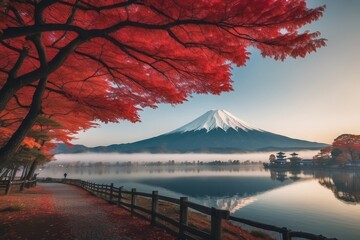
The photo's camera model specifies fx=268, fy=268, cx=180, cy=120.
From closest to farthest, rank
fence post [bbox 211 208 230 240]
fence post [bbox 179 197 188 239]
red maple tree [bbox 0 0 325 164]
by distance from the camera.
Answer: red maple tree [bbox 0 0 325 164]
fence post [bbox 211 208 230 240]
fence post [bbox 179 197 188 239]

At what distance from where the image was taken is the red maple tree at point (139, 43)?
16.4 ft

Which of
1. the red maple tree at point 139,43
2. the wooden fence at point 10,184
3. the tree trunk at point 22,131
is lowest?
the wooden fence at point 10,184

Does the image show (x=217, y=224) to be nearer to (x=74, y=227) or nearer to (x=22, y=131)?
(x=22, y=131)

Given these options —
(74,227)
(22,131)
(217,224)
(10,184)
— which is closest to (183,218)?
(217,224)

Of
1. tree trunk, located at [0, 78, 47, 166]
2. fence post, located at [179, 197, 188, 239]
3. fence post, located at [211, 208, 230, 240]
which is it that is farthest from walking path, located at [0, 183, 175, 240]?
tree trunk, located at [0, 78, 47, 166]

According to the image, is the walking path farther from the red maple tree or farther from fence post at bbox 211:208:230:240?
the red maple tree

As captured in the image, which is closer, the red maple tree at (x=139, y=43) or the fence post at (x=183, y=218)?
the red maple tree at (x=139, y=43)

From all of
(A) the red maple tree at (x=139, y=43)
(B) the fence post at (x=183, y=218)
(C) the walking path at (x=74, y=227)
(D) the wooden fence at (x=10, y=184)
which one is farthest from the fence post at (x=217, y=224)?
(D) the wooden fence at (x=10, y=184)

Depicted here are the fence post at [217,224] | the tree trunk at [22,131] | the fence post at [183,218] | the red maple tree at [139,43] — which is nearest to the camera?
the red maple tree at [139,43]

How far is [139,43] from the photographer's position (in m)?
6.54

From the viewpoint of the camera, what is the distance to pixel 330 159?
341ft

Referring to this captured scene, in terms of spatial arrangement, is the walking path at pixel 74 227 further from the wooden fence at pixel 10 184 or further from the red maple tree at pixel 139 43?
the wooden fence at pixel 10 184

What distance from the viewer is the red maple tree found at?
4988 mm

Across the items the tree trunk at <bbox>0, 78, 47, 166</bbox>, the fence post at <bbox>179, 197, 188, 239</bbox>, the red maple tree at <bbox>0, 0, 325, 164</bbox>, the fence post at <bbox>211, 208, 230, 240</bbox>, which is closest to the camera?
the red maple tree at <bbox>0, 0, 325, 164</bbox>
